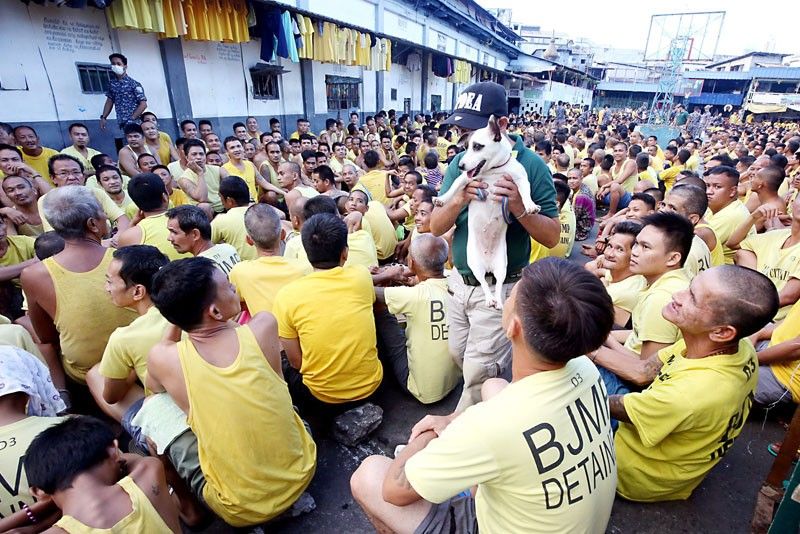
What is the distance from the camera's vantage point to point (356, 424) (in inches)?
109

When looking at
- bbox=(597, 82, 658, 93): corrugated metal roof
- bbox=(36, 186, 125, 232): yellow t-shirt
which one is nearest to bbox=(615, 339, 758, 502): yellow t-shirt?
bbox=(36, 186, 125, 232): yellow t-shirt

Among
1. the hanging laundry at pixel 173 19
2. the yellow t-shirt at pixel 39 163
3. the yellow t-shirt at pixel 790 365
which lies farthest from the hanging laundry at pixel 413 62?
the yellow t-shirt at pixel 790 365

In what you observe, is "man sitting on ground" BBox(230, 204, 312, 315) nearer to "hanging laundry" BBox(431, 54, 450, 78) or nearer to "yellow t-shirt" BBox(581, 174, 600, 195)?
"yellow t-shirt" BBox(581, 174, 600, 195)

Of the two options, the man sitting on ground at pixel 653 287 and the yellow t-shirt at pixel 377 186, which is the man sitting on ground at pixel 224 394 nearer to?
the man sitting on ground at pixel 653 287

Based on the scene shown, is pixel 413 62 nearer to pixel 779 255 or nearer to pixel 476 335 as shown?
pixel 779 255

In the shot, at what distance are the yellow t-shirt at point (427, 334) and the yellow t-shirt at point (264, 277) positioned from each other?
75 centimetres

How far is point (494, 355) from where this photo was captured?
246 centimetres

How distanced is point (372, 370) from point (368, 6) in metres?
16.2

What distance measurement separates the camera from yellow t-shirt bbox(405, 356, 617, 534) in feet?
3.90

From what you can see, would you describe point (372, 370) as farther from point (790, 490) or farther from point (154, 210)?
point (154, 210)

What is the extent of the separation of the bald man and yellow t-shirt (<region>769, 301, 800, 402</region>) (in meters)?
2.10

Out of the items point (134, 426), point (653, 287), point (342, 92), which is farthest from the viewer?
point (342, 92)

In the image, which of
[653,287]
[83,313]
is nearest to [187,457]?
[83,313]

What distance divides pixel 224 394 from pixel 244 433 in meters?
0.22
